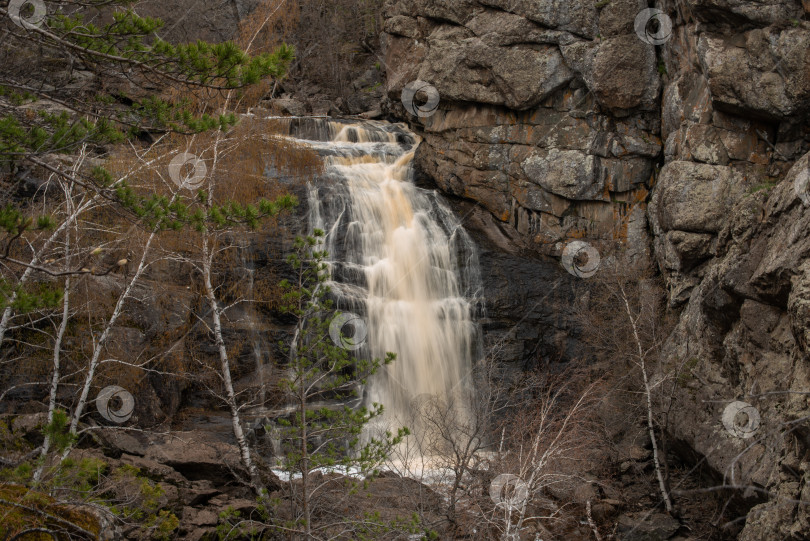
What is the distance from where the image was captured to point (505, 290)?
1698cm

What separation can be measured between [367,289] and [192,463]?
6.65m

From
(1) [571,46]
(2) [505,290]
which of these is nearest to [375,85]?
(1) [571,46]

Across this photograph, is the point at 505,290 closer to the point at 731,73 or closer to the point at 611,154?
the point at 611,154
